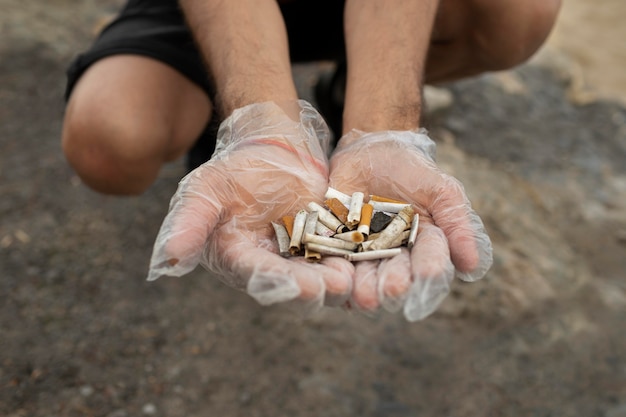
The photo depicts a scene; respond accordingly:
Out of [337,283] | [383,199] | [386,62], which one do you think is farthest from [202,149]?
[337,283]

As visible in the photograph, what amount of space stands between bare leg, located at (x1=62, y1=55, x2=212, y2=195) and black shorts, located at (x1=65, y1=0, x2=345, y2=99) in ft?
0.13

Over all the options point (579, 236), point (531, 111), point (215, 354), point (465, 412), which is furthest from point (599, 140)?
point (215, 354)

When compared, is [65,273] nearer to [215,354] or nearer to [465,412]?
[215,354]

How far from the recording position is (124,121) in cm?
180

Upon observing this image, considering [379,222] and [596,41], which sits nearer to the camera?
[379,222]

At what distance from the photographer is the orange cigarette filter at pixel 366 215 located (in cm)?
135

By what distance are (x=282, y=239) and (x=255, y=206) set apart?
11cm

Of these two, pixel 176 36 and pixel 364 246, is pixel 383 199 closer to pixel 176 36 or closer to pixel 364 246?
pixel 364 246

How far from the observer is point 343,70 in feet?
7.93

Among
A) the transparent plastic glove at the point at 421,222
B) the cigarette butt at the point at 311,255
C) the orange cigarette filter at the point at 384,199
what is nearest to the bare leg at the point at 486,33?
the transparent plastic glove at the point at 421,222

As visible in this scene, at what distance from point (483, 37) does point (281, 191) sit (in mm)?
1045

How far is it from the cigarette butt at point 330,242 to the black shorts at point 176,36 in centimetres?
76

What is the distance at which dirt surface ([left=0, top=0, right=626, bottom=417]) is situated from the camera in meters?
1.71

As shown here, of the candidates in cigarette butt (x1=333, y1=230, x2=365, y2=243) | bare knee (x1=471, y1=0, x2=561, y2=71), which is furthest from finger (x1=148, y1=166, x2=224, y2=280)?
bare knee (x1=471, y1=0, x2=561, y2=71)
